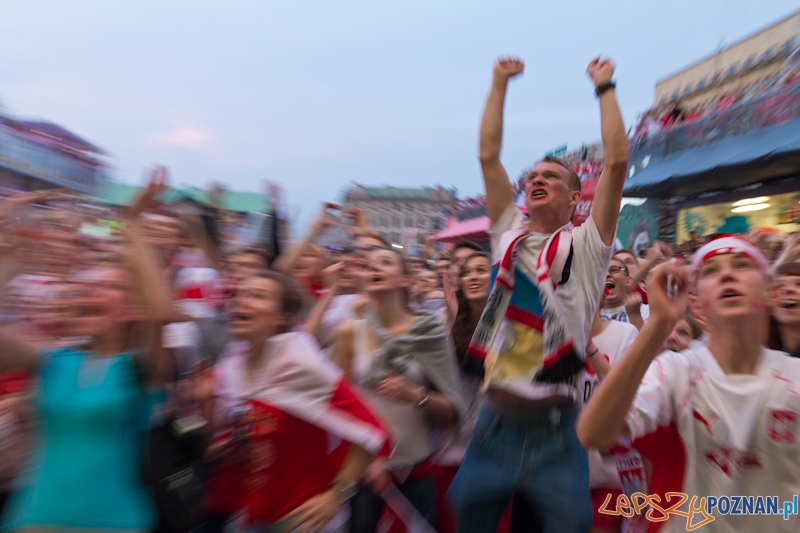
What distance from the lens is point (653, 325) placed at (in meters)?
1.60

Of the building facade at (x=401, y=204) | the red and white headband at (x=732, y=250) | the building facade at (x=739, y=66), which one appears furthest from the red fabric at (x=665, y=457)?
the building facade at (x=401, y=204)

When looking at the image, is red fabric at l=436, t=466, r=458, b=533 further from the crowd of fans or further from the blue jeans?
the blue jeans

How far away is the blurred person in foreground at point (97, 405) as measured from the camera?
7.20 ft

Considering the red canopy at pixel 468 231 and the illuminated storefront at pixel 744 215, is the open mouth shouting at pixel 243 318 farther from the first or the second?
the red canopy at pixel 468 231

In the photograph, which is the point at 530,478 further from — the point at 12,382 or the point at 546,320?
the point at 12,382

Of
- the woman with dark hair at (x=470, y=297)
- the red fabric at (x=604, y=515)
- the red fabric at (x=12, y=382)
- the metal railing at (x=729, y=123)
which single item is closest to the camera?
the red fabric at (x=604, y=515)

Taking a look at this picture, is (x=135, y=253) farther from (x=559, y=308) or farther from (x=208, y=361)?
(x=559, y=308)

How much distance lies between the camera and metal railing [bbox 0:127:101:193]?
54.0 ft

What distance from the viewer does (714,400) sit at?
178cm

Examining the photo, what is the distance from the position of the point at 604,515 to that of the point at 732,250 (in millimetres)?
1557

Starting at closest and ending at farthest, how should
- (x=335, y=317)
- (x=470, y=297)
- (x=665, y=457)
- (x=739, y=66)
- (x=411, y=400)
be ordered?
1. (x=665, y=457)
2. (x=411, y=400)
3. (x=470, y=297)
4. (x=335, y=317)
5. (x=739, y=66)

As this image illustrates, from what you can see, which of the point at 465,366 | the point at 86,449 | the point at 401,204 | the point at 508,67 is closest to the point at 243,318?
the point at 86,449

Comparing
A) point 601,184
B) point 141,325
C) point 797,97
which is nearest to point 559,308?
point 601,184

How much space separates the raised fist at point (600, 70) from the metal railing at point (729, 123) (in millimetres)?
7681
